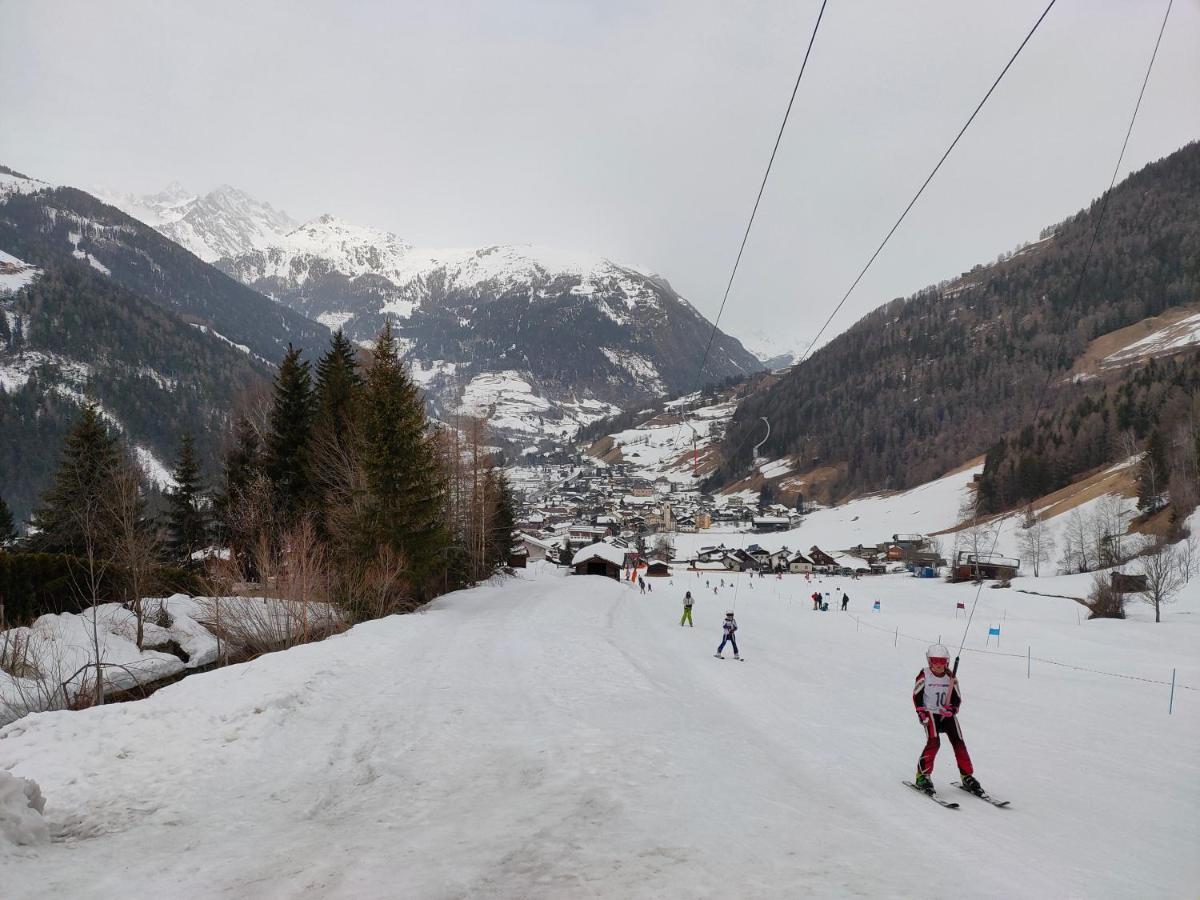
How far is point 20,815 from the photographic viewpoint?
241 inches

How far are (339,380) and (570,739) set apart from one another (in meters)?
30.0

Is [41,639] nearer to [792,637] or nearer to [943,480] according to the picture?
[792,637]

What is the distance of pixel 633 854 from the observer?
5.80 metres

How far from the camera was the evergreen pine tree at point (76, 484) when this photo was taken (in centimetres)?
2973

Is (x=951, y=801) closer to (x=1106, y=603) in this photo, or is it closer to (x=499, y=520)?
(x=499, y=520)

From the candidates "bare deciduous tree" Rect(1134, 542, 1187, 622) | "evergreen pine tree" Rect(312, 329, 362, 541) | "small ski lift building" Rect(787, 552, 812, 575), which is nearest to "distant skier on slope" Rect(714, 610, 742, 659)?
"evergreen pine tree" Rect(312, 329, 362, 541)

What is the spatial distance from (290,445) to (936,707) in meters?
32.1

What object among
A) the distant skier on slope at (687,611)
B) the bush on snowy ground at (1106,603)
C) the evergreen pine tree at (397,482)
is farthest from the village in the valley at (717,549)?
the evergreen pine tree at (397,482)

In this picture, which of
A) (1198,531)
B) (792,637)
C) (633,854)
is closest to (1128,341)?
(1198,531)

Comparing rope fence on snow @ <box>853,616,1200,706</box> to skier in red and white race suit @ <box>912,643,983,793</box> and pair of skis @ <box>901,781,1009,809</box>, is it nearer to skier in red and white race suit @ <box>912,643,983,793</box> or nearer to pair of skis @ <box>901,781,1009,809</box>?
pair of skis @ <box>901,781,1009,809</box>

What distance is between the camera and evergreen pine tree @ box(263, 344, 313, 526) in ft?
106

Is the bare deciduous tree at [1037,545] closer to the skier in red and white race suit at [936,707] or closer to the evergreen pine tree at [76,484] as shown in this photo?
the skier in red and white race suit at [936,707]

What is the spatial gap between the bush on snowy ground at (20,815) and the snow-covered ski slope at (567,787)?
0.67 ft

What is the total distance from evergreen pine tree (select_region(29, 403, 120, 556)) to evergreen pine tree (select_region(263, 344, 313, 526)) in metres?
6.84
